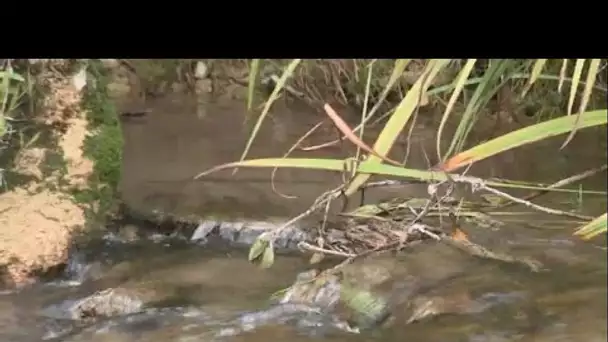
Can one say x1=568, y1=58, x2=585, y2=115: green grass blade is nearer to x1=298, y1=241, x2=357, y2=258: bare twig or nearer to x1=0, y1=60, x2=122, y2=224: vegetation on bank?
x1=298, y1=241, x2=357, y2=258: bare twig

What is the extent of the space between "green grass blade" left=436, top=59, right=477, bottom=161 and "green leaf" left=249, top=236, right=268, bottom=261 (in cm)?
18

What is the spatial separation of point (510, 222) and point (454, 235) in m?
0.05

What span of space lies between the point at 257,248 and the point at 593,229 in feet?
0.97

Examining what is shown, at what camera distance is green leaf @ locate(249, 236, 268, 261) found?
817 mm

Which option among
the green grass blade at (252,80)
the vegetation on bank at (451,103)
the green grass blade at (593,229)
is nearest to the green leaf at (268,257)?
the vegetation on bank at (451,103)

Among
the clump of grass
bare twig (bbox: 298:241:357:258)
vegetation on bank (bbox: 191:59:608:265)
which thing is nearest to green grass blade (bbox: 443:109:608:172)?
vegetation on bank (bbox: 191:59:608:265)

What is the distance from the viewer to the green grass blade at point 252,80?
2.61 ft

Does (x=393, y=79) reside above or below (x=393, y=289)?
above

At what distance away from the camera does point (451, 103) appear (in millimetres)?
810

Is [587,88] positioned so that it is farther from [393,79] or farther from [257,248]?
[257,248]

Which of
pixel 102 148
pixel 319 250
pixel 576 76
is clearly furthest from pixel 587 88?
pixel 102 148

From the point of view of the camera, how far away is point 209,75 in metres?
0.84
